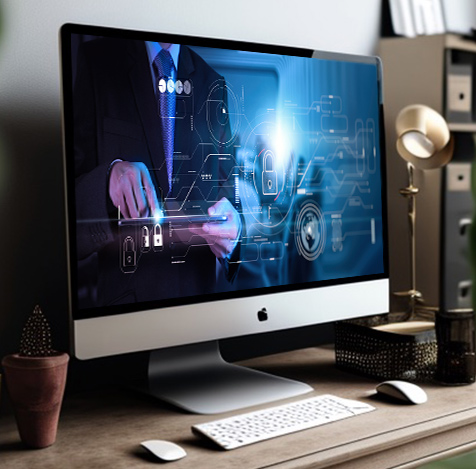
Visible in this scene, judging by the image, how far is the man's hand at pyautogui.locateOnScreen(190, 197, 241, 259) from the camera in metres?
1.55

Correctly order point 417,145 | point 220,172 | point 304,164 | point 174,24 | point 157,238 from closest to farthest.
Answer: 1. point 157,238
2. point 220,172
3. point 304,164
4. point 174,24
5. point 417,145

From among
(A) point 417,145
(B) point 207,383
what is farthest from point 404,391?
(A) point 417,145

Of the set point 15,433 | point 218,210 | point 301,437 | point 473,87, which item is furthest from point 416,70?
point 15,433

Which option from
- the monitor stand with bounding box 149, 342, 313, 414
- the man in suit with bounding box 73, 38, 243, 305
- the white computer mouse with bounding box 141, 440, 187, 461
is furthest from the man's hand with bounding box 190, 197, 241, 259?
the white computer mouse with bounding box 141, 440, 187, 461

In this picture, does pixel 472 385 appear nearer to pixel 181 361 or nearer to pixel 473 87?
pixel 181 361

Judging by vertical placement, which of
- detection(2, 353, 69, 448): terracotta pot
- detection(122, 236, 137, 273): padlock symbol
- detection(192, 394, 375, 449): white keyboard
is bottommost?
detection(192, 394, 375, 449): white keyboard

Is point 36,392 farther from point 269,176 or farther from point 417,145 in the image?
point 417,145

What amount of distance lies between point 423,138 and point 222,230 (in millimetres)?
772

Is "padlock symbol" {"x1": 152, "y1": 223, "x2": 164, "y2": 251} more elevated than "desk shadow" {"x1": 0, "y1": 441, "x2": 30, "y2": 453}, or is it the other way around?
"padlock symbol" {"x1": 152, "y1": 223, "x2": 164, "y2": 251}

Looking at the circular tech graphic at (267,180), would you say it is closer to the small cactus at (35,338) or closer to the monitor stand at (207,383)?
the monitor stand at (207,383)

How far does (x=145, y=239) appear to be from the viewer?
1.46 m

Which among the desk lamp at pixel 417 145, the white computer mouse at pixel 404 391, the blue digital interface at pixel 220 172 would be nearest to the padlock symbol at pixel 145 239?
the blue digital interface at pixel 220 172

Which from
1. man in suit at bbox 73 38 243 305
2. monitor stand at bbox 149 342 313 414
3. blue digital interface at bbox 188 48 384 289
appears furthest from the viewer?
blue digital interface at bbox 188 48 384 289

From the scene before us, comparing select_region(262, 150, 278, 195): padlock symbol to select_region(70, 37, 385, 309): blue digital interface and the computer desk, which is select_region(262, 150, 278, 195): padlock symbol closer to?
select_region(70, 37, 385, 309): blue digital interface
